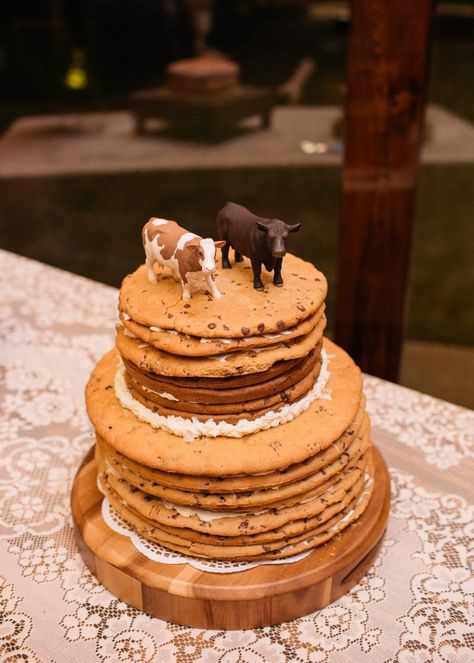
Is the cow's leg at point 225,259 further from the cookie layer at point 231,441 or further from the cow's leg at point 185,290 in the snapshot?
the cookie layer at point 231,441

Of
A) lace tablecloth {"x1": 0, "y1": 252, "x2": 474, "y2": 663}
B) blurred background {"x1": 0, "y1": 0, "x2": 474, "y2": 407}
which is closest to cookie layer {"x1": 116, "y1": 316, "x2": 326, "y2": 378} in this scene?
lace tablecloth {"x1": 0, "y1": 252, "x2": 474, "y2": 663}

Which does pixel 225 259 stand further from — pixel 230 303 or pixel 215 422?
pixel 215 422

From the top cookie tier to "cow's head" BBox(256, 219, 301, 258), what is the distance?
0.12m

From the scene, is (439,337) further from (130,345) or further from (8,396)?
(130,345)

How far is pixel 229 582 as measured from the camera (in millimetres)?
1430

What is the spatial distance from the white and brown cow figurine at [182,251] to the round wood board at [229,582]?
64 centimetres

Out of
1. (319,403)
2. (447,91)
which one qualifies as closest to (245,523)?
(319,403)

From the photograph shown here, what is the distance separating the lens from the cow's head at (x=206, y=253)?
1385mm

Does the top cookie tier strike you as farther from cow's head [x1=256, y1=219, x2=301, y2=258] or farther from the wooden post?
the wooden post

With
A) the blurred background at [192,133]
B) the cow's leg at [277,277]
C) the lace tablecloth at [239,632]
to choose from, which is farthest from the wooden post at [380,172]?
the cow's leg at [277,277]

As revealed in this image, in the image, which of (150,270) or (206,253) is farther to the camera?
(150,270)

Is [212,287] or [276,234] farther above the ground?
Result: [276,234]

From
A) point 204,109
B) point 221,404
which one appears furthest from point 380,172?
point 221,404

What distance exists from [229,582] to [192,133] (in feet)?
7.94
